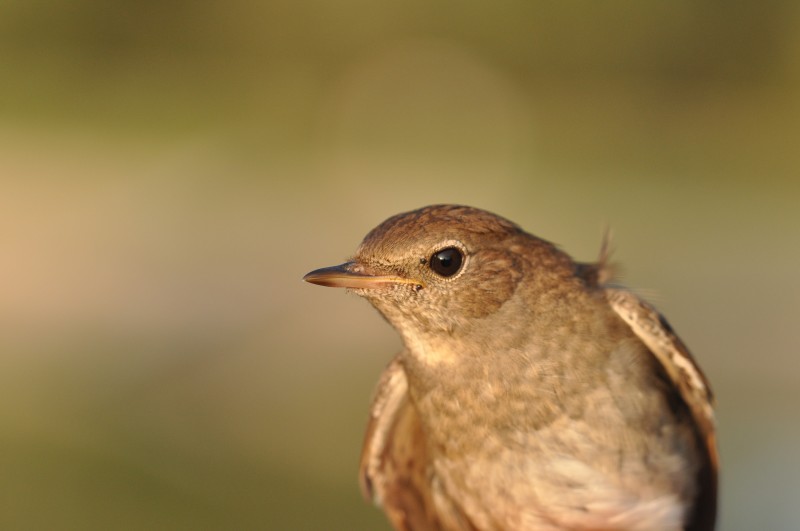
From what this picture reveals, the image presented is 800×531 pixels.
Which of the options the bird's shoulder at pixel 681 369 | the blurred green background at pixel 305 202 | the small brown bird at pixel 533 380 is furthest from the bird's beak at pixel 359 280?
the blurred green background at pixel 305 202

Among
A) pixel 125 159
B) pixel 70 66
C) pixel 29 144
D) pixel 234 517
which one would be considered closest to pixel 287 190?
pixel 125 159

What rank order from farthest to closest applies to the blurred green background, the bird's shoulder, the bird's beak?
the blurred green background < the bird's shoulder < the bird's beak

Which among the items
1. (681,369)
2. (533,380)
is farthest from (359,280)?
(681,369)

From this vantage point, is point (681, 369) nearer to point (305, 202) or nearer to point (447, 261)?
point (447, 261)

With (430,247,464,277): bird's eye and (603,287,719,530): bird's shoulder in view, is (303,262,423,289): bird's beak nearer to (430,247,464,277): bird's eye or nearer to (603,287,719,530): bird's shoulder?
(430,247,464,277): bird's eye

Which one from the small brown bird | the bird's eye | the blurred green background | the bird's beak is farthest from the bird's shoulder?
the bird's beak

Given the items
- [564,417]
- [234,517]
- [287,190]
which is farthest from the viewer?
[287,190]

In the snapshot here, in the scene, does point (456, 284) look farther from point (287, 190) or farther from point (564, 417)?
point (287, 190)
